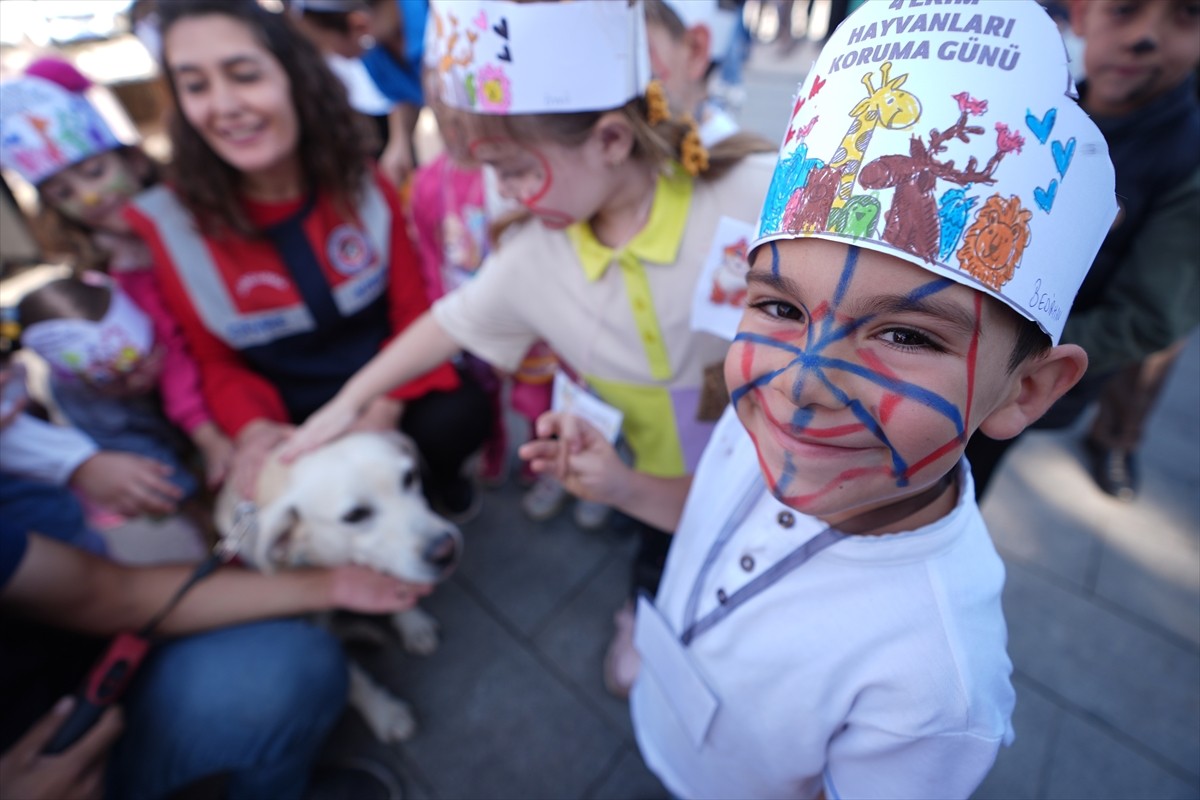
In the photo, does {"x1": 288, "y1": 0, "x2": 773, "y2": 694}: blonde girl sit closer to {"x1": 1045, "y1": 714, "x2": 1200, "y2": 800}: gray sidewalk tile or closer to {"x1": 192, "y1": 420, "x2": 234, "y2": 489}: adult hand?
{"x1": 192, "y1": 420, "x2": 234, "y2": 489}: adult hand

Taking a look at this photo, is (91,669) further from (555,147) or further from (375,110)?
(375,110)

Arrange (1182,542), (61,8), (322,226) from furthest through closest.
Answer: (1182,542) < (322,226) < (61,8)

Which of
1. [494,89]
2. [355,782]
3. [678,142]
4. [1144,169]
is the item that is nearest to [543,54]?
[494,89]

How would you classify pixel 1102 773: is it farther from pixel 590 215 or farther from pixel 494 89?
pixel 494 89

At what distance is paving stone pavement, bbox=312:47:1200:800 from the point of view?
1670mm

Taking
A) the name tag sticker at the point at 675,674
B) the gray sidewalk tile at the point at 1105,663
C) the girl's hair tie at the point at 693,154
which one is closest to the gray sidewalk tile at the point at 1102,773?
the gray sidewalk tile at the point at 1105,663

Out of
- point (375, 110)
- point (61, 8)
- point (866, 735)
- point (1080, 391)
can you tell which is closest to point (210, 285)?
point (61, 8)

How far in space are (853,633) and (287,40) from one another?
2350 mm

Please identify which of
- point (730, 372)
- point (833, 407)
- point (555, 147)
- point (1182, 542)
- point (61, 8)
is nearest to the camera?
point (833, 407)

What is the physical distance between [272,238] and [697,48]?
5.32ft

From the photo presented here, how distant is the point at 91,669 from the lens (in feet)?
4.60

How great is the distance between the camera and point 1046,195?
0.59 meters

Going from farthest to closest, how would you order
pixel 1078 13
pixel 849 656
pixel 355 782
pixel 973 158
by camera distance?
Answer: 1. pixel 355 782
2. pixel 1078 13
3. pixel 849 656
4. pixel 973 158

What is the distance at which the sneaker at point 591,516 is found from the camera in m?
2.58
